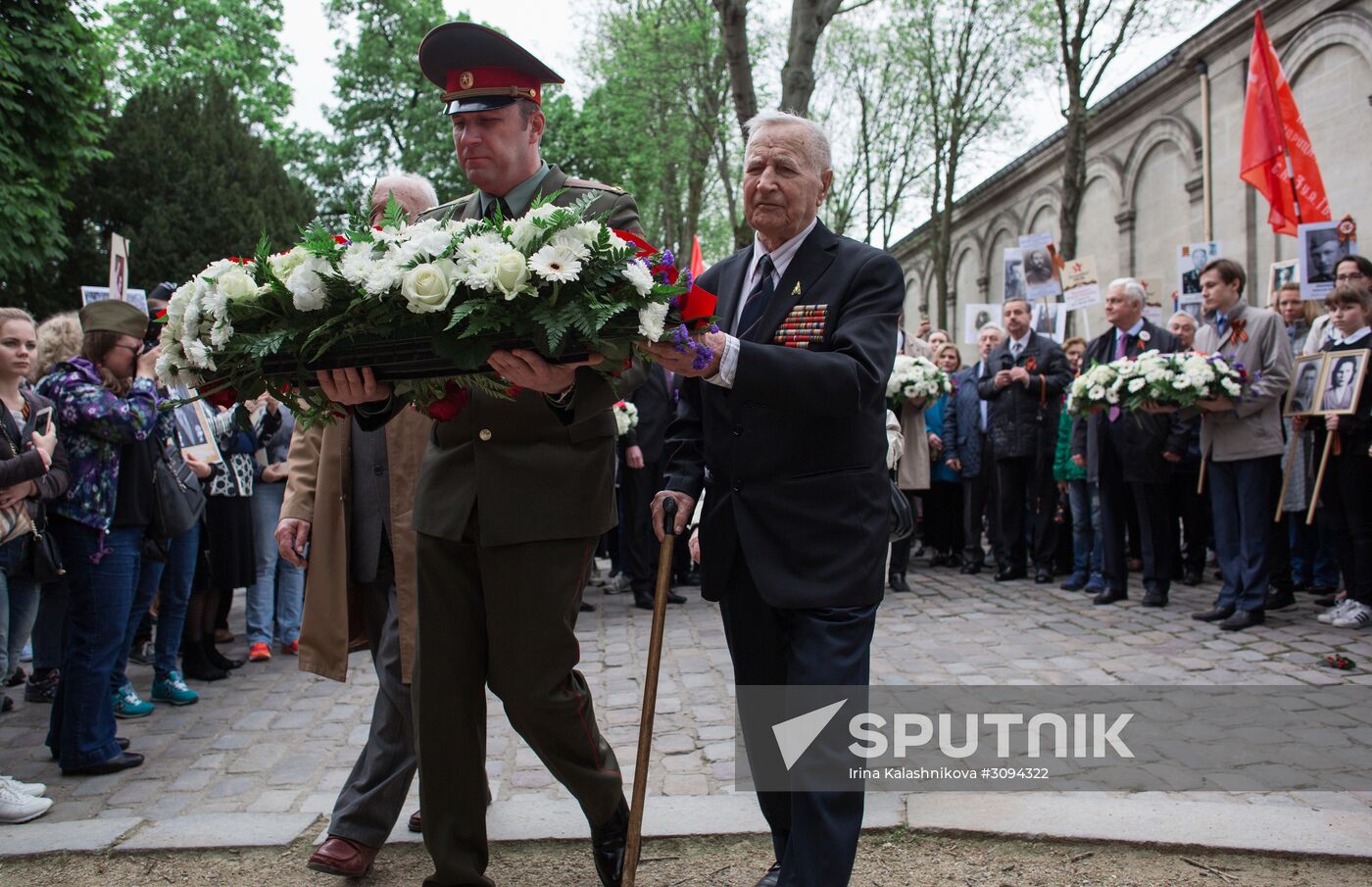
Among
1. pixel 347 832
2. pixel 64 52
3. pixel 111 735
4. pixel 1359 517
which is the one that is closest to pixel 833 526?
pixel 347 832

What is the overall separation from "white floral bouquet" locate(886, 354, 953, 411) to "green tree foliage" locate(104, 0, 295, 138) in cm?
2943

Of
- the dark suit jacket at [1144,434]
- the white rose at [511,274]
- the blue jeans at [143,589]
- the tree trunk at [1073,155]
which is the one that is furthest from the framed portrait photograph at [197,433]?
the tree trunk at [1073,155]

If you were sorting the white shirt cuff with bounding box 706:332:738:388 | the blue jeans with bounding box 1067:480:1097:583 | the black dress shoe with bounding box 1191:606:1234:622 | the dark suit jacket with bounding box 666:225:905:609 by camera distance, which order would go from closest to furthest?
1. the white shirt cuff with bounding box 706:332:738:388
2. the dark suit jacket with bounding box 666:225:905:609
3. the black dress shoe with bounding box 1191:606:1234:622
4. the blue jeans with bounding box 1067:480:1097:583

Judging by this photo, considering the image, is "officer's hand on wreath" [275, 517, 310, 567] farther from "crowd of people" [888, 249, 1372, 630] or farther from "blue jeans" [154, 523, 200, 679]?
"crowd of people" [888, 249, 1372, 630]

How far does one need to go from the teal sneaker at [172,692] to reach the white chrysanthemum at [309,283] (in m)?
4.80

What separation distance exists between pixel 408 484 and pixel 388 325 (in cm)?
131

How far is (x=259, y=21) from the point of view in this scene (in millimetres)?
37188

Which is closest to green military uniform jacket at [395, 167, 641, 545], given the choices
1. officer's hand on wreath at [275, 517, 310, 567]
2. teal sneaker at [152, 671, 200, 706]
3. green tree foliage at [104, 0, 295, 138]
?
officer's hand on wreath at [275, 517, 310, 567]

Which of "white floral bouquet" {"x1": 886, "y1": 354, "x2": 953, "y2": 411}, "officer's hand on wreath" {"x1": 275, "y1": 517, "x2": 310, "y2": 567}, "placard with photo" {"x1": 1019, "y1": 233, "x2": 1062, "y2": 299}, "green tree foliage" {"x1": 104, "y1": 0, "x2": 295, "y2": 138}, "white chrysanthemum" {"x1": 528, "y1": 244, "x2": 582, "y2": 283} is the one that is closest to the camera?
"white chrysanthemum" {"x1": 528, "y1": 244, "x2": 582, "y2": 283}

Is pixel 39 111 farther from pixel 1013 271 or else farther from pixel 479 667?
pixel 1013 271

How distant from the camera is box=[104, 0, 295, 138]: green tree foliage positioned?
115ft

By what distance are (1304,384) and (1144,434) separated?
1177 millimetres

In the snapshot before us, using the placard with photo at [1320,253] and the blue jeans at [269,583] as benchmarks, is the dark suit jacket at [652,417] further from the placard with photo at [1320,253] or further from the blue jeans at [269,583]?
the placard with photo at [1320,253]

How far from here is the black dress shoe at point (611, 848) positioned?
360 cm
